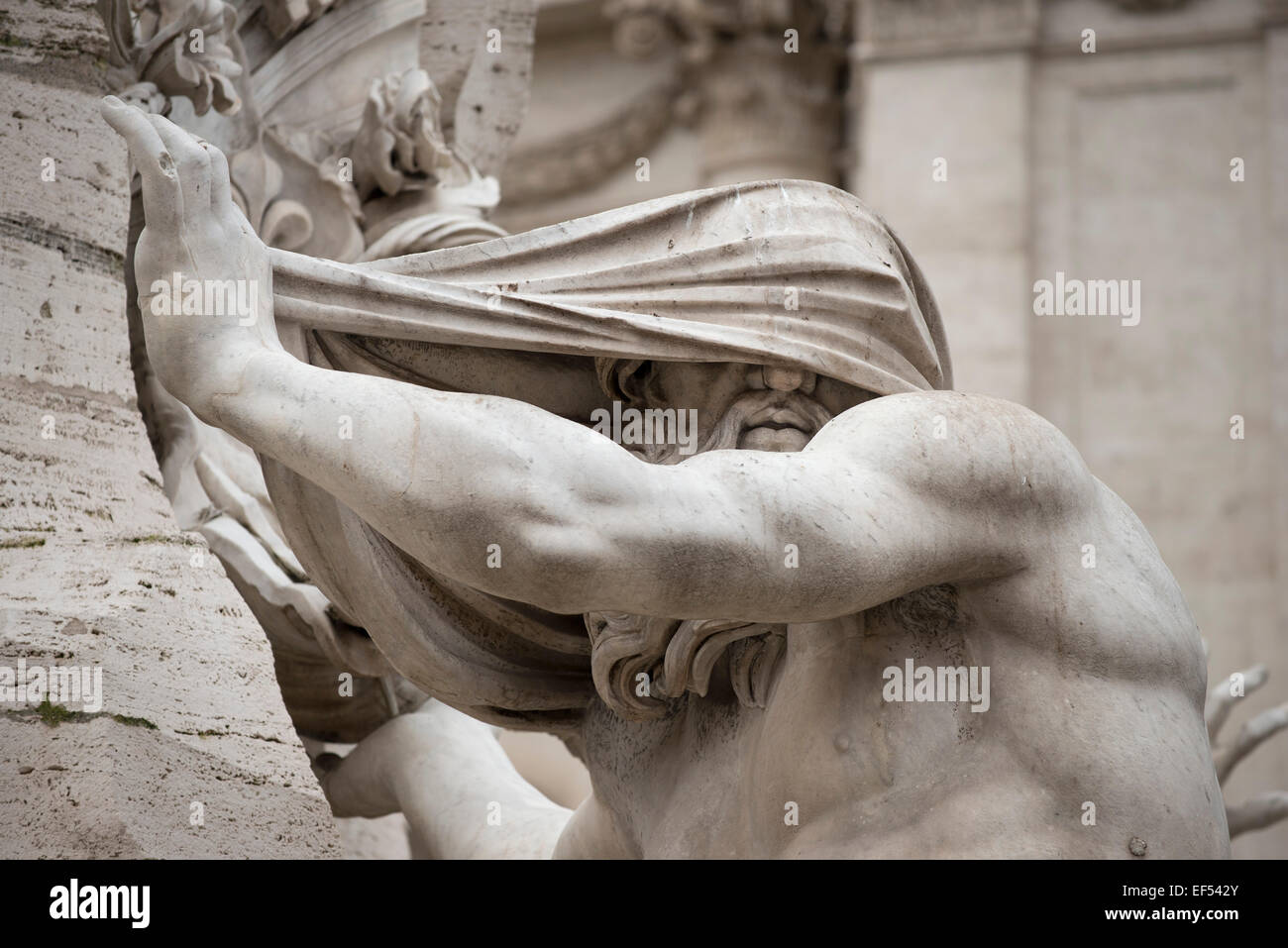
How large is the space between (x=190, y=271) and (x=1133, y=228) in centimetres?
739

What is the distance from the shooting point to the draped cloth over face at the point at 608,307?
111 inches

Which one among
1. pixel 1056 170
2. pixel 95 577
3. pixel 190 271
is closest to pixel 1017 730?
pixel 190 271

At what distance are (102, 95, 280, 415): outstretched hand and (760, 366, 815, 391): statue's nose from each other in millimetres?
706

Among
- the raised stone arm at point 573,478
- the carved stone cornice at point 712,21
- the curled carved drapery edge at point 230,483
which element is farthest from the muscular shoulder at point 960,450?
the carved stone cornice at point 712,21

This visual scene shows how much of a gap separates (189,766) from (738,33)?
854cm

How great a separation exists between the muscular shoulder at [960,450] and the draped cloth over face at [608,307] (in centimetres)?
19

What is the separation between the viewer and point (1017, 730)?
2.79 meters

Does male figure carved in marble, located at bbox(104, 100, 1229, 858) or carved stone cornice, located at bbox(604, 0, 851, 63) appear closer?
male figure carved in marble, located at bbox(104, 100, 1229, 858)

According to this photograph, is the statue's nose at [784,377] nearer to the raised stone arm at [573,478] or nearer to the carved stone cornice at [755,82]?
the raised stone arm at [573,478]

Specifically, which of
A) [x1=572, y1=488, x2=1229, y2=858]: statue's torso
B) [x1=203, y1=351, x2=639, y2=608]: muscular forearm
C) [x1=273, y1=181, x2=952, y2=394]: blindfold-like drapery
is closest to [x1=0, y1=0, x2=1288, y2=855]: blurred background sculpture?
[x1=273, y1=181, x2=952, y2=394]: blindfold-like drapery

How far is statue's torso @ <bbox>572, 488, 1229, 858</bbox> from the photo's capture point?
2.75 m

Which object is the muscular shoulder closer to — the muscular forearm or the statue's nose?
the statue's nose

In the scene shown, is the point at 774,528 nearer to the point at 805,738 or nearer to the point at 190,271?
the point at 805,738

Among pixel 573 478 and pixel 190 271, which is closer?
pixel 573 478
